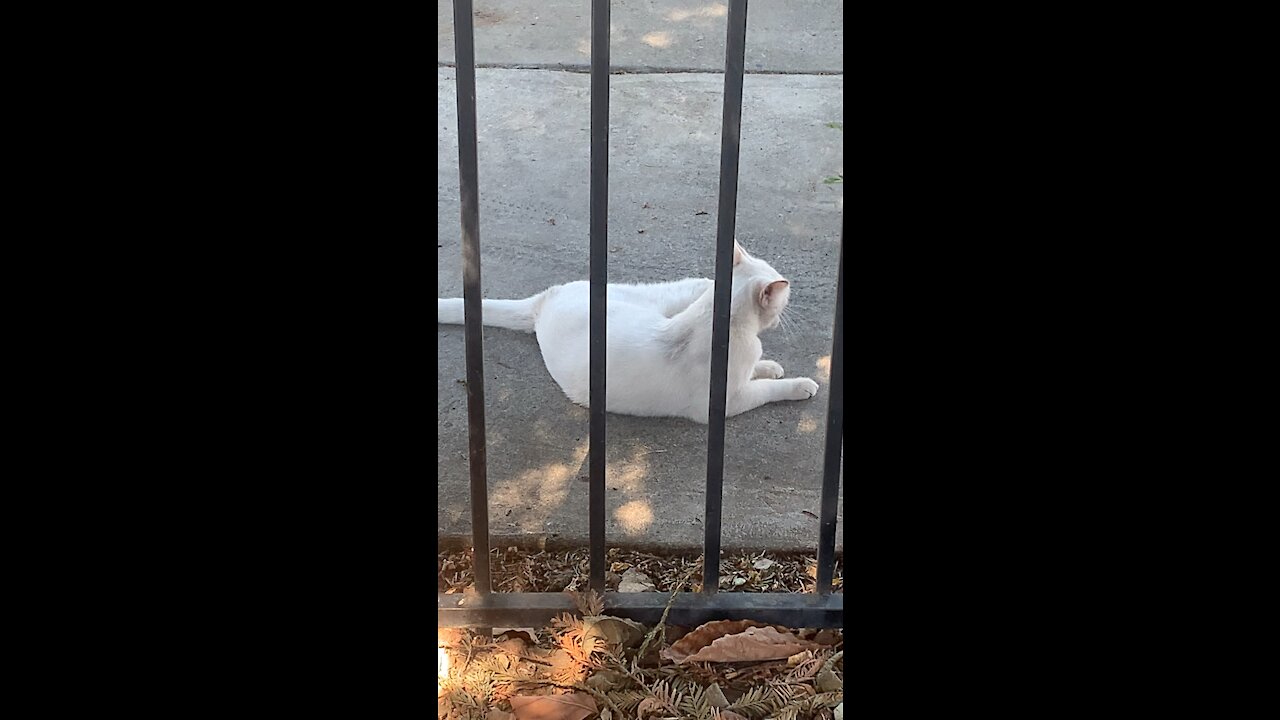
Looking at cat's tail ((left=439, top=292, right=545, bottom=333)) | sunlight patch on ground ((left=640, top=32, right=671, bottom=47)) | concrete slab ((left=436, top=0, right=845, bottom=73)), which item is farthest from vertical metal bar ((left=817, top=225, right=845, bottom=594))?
sunlight patch on ground ((left=640, top=32, right=671, bottom=47))

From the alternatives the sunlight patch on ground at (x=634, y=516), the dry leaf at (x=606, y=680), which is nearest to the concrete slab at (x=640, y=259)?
the sunlight patch on ground at (x=634, y=516)

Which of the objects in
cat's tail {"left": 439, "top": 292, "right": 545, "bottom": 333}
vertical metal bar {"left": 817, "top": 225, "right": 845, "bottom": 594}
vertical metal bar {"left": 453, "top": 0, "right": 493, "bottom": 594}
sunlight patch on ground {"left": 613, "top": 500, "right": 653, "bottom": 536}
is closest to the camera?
vertical metal bar {"left": 453, "top": 0, "right": 493, "bottom": 594}

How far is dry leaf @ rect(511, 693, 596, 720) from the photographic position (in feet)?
5.64

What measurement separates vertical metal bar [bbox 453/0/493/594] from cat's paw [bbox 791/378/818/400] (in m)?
1.19

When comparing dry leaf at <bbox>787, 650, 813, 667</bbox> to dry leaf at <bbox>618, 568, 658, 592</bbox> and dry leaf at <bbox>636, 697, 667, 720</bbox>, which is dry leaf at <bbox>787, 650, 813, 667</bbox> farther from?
dry leaf at <bbox>618, 568, 658, 592</bbox>

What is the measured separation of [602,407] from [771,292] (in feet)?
3.13

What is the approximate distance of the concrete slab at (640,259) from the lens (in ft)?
7.95

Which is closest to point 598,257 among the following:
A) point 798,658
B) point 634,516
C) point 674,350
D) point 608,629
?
point 608,629

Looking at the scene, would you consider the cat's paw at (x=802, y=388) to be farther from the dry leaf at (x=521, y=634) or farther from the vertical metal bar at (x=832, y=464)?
the dry leaf at (x=521, y=634)

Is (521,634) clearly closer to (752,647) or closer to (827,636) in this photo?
(752,647)

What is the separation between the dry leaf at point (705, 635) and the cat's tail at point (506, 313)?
1338mm
